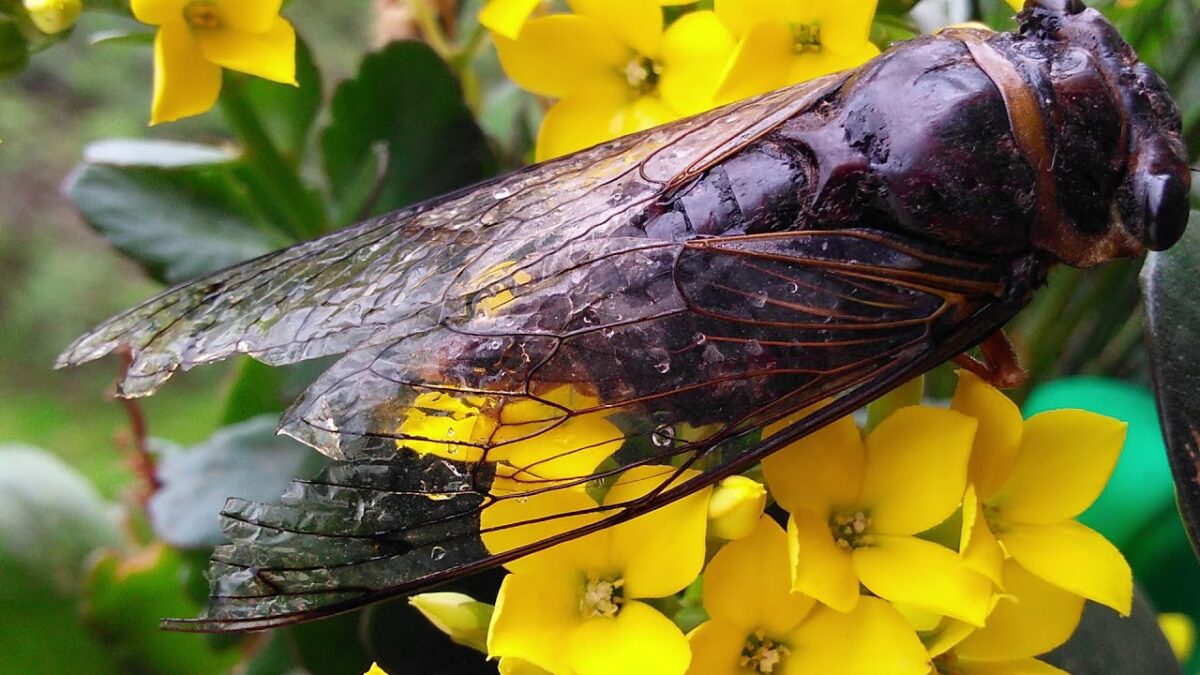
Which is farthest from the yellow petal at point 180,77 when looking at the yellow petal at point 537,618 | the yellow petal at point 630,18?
the yellow petal at point 537,618

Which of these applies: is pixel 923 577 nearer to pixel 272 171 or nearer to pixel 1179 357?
pixel 1179 357

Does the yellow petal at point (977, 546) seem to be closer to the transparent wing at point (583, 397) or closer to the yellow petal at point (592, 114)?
the transparent wing at point (583, 397)

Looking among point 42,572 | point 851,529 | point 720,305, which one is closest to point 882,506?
point 851,529

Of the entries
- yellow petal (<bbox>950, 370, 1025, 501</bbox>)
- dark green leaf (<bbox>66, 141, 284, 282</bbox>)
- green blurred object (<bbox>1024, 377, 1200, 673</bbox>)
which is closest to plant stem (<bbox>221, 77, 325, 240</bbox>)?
dark green leaf (<bbox>66, 141, 284, 282</bbox>)

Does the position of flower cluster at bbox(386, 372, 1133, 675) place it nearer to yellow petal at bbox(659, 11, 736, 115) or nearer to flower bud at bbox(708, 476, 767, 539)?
flower bud at bbox(708, 476, 767, 539)

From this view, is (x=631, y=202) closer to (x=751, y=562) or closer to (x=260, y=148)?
(x=751, y=562)

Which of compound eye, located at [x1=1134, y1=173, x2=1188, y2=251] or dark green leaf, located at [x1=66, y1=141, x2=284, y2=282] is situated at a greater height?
compound eye, located at [x1=1134, y1=173, x2=1188, y2=251]
